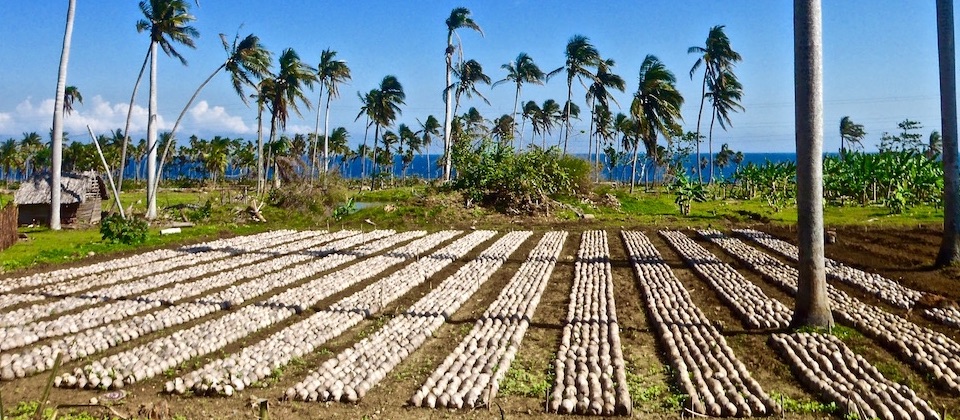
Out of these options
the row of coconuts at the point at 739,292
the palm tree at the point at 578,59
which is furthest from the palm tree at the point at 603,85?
the row of coconuts at the point at 739,292

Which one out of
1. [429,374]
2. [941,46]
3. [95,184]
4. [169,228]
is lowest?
[429,374]

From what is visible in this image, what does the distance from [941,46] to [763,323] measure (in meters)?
8.22

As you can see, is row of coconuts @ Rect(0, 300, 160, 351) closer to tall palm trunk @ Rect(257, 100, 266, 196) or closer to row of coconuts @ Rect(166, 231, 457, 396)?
row of coconuts @ Rect(166, 231, 457, 396)

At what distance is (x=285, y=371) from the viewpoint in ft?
21.9

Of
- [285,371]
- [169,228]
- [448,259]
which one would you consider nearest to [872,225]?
[448,259]

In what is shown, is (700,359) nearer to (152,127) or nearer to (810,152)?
(810,152)

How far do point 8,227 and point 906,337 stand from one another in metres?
20.3

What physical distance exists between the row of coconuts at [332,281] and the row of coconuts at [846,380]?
711cm

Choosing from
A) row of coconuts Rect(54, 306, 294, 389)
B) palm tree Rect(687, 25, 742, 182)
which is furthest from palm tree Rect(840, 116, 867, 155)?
row of coconuts Rect(54, 306, 294, 389)

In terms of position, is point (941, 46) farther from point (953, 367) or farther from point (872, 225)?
point (872, 225)

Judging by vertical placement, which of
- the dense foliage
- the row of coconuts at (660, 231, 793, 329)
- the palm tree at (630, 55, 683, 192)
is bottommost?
the row of coconuts at (660, 231, 793, 329)

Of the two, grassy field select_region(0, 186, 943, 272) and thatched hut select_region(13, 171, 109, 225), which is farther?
thatched hut select_region(13, 171, 109, 225)

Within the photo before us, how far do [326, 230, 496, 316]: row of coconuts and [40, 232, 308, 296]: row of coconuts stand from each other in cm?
431

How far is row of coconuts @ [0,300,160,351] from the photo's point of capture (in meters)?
7.74
